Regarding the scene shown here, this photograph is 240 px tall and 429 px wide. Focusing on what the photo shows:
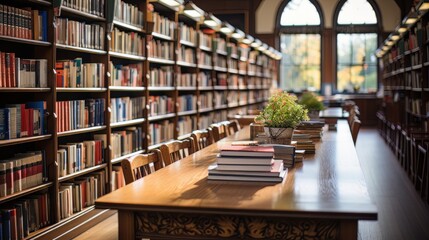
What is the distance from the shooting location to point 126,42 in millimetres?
5840

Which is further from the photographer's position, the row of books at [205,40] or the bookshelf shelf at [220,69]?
the bookshelf shelf at [220,69]

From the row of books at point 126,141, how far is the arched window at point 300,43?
12.6 metres

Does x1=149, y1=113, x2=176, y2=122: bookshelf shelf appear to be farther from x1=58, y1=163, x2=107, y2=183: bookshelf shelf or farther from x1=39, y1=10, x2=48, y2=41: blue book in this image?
x1=39, y1=10, x2=48, y2=41: blue book

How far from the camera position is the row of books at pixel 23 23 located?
3.84m

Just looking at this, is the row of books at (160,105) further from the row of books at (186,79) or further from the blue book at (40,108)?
the blue book at (40,108)

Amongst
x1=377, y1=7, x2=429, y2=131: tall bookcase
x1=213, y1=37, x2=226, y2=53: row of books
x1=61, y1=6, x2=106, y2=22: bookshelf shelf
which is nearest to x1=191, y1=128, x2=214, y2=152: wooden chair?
x1=61, y1=6, x2=106, y2=22: bookshelf shelf

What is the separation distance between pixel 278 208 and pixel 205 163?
1185mm

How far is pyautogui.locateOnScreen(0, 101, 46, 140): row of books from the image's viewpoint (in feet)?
12.7

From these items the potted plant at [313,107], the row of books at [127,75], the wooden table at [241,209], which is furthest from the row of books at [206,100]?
the wooden table at [241,209]

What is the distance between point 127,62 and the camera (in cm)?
645

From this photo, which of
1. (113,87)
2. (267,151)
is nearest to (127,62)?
(113,87)

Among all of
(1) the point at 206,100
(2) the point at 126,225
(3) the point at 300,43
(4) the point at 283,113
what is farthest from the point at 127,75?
(3) the point at 300,43

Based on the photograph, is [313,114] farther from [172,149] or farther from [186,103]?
[172,149]

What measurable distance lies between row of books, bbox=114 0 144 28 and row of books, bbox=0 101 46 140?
151 cm
